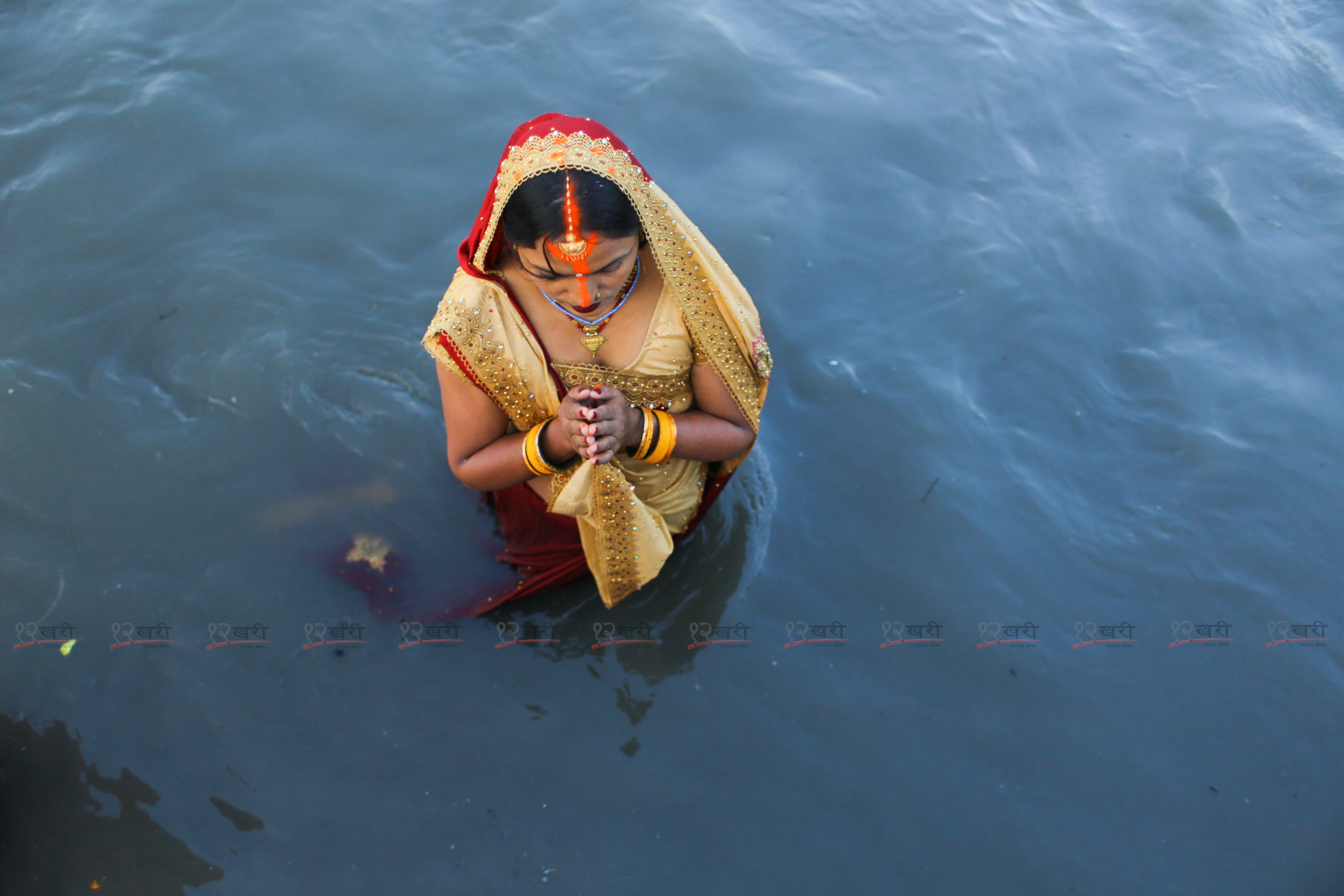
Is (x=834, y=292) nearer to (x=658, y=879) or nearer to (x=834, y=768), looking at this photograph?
(x=834, y=768)

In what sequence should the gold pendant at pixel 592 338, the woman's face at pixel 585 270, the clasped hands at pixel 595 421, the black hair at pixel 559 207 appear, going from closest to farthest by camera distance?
the black hair at pixel 559 207 < the woman's face at pixel 585 270 < the clasped hands at pixel 595 421 < the gold pendant at pixel 592 338

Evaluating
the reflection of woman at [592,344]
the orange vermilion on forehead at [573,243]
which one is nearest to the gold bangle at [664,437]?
the reflection of woman at [592,344]

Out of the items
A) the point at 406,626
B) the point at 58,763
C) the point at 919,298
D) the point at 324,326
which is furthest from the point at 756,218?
the point at 58,763

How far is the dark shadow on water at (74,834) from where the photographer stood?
2.43m

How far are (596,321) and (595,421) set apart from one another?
290 mm

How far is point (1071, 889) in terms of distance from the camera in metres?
2.51

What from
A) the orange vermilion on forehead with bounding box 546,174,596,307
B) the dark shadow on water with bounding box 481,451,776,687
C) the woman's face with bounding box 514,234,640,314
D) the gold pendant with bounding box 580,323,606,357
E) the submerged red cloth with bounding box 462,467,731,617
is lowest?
the dark shadow on water with bounding box 481,451,776,687

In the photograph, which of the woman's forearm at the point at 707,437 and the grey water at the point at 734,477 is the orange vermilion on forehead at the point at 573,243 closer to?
the woman's forearm at the point at 707,437

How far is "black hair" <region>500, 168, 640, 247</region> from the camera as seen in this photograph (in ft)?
6.32

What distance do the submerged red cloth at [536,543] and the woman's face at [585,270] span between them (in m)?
0.92

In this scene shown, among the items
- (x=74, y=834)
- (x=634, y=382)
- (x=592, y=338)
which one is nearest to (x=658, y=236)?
(x=592, y=338)

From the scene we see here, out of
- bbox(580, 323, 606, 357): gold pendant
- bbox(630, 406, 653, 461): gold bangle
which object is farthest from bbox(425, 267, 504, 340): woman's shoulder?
bbox(630, 406, 653, 461): gold bangle

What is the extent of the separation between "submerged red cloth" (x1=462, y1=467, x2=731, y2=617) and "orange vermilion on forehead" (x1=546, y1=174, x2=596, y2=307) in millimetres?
1049
